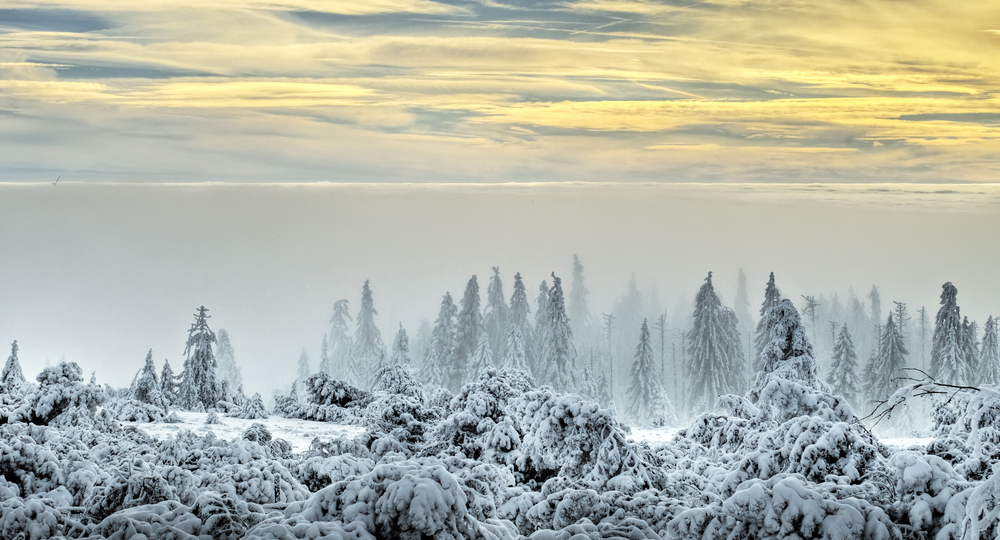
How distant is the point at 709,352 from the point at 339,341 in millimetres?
37517

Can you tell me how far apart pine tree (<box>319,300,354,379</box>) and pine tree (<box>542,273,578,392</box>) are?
2313 centimetres

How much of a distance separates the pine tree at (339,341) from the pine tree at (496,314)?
14.7 m

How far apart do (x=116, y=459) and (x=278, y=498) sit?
22.9 feet

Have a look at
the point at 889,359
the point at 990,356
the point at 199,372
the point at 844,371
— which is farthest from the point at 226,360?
the point at 990,356

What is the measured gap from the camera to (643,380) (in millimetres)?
63469

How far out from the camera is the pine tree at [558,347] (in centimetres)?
6425

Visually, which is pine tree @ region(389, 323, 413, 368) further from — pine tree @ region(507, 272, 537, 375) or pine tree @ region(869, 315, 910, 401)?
pine tree @ region(869, 315, 910, 401)

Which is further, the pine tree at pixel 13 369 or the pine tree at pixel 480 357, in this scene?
the pine tree at pixel 480 357

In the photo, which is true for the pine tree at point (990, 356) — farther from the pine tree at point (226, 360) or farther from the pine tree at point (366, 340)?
the pine tree at point (226, 360)

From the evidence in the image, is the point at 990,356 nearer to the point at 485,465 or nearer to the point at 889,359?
the point at 889,359

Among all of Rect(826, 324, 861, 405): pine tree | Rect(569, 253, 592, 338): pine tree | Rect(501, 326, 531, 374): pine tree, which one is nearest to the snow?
Rect(501, 326, 531, 374): pine tree

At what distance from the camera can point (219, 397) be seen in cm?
3725

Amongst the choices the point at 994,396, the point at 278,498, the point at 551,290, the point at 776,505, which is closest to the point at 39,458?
the point at 278,498


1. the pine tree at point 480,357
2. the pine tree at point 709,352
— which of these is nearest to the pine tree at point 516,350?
the pine tree at point 480,357
